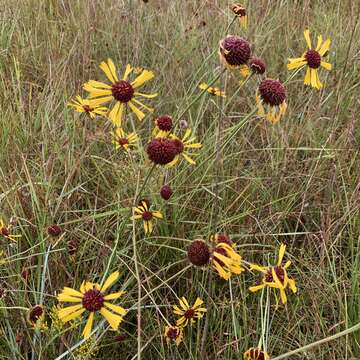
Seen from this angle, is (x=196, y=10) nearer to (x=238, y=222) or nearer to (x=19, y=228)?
(x=238, y=222)

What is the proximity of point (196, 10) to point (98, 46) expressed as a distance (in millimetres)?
572

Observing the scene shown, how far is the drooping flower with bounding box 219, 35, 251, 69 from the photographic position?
110 cm

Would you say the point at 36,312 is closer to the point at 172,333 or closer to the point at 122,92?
the point at 172,333

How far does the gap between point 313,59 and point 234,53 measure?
0.42 meters

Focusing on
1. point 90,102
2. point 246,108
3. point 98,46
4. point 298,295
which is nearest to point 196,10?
point 98,46

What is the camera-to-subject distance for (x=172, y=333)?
1.12 meters

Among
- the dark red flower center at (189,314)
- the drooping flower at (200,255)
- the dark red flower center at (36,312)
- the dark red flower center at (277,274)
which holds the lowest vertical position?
the dark red flower center at (189,314)

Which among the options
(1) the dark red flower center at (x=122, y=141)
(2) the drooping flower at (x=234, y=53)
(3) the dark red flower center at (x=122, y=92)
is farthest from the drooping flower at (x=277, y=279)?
(1) the dark red flower center at (x=122, y=141)

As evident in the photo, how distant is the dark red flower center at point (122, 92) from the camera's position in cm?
125

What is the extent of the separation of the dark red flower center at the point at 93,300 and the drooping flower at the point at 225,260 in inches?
8.6

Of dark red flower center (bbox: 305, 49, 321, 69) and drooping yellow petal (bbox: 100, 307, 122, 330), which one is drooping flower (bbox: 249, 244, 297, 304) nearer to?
drooping yellow petal (bbox: 100, 307, 122, 330)

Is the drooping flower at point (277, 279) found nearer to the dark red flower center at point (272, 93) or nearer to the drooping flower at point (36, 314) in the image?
the dark red flower center at point (272, 93)

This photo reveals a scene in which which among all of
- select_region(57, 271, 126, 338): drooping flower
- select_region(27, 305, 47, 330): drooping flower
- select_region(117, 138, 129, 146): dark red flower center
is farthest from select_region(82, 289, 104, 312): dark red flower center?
select_region(117, 138, 129, 146): dark red flower center

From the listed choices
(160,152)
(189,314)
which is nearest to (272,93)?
(160,152)
